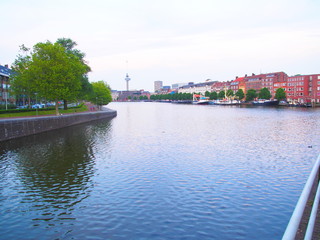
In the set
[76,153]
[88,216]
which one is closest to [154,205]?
[88,216]

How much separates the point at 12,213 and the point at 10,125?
31.2 metres

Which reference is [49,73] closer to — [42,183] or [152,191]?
[42,183]

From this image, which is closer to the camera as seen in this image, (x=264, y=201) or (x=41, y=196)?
(x=264, y=201)

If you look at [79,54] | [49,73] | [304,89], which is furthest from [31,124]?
[304,89]

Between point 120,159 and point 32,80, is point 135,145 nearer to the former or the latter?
point 120,159

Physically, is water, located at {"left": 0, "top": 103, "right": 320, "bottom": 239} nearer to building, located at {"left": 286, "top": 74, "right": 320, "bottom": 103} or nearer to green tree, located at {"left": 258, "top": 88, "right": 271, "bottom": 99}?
building, located at {"left": 286, "top": 74, "right": 320, "bottom": 103}

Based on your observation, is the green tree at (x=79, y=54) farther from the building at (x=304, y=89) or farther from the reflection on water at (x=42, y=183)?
the building at (x=304, y=89)

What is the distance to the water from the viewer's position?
14.6 m

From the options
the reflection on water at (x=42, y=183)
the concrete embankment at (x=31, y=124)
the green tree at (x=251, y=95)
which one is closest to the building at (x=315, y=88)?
the green tree at (x=251, y=95)

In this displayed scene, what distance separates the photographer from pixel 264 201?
1794 centimetres

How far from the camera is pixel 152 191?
20.0 m

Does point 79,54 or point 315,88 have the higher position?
point 79,54

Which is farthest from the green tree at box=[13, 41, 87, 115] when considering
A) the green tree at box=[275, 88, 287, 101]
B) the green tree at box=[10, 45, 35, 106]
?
the green tree at box=[275, 88, 287, 101]

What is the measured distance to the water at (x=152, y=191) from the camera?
48.0 feet
